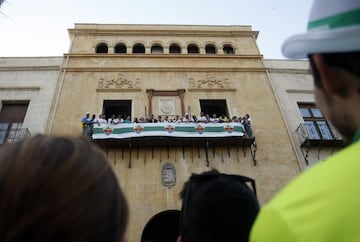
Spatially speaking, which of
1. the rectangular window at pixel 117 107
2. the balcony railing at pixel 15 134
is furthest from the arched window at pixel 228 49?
the balcony railing at pixel 15 134

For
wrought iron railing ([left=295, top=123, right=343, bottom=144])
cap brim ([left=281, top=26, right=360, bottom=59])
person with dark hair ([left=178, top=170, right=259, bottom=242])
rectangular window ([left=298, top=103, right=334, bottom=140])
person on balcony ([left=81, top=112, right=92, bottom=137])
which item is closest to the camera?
cap brim ([left=281, top=26, right=360, bottom=59])

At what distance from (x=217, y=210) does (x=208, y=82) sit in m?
12.7

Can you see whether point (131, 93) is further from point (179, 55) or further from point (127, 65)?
point (179, 55)

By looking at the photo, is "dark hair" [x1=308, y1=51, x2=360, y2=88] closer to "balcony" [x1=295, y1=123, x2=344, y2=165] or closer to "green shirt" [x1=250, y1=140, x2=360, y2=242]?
"green shirt" [x1=250, y1=140, x2=360, y2=242]

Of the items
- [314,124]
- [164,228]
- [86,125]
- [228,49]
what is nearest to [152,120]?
[86,125]

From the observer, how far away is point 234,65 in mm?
14891

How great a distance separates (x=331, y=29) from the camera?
39.1 inches

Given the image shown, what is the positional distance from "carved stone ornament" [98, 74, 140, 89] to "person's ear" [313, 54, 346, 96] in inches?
500

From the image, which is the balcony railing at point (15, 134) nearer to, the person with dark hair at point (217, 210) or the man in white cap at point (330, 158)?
the person with dark hair at point (217, 210)

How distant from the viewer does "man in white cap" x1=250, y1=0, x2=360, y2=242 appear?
71cm

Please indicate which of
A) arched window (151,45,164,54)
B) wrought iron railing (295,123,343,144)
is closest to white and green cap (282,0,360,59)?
wrought iron railing (295,123,343,144)

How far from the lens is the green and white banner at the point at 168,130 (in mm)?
10430

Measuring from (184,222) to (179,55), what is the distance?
13926 mm

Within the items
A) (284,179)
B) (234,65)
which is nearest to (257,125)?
(284,179)
